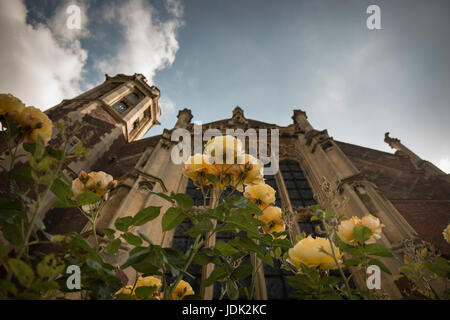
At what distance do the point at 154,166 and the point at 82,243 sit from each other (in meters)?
5.75

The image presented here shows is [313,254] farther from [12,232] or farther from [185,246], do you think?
[185,246]

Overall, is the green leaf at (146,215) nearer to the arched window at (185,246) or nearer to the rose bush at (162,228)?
the rose bush at (162,228)

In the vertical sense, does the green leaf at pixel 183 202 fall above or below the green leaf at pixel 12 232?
above

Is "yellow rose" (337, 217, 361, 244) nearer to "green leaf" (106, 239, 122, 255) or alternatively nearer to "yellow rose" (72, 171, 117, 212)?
"green leaf" (106, 239, 122, 255)

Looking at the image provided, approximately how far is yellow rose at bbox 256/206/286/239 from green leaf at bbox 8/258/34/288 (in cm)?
86

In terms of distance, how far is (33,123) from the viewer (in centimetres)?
79

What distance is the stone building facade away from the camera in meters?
4.27

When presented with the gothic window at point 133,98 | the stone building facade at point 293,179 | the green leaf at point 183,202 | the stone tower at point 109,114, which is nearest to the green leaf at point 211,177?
the green leaf at point 183,202

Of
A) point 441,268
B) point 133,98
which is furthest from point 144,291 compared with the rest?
point 133,98

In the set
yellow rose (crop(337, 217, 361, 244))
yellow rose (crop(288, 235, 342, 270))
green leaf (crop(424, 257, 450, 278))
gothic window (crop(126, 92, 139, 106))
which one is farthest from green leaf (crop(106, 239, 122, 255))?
gothic window (crop(126, 92, 139, 106))

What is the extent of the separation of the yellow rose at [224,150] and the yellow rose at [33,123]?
2.17 feet

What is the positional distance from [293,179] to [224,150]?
706cm

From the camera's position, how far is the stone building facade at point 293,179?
427cm
